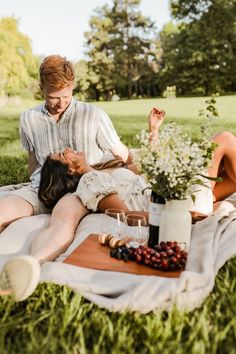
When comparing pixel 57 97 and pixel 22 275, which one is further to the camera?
pixel 57 97

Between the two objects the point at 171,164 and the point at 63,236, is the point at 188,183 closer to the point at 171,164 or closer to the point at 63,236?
the point at 171,164

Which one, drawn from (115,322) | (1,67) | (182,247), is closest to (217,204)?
(182,247)

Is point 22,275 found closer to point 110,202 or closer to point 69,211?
point 69,211

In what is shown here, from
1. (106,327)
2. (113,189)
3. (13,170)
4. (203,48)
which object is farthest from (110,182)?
(203,48)

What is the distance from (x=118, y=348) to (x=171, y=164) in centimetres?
96

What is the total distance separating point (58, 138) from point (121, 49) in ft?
115

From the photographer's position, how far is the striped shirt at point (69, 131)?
4062 mm

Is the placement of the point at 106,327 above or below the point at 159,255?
below

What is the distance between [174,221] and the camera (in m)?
2.49

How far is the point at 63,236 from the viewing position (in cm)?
291

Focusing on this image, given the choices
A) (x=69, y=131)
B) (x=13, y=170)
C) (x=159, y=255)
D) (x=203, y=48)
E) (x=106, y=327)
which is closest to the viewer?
(x=106, y=327)

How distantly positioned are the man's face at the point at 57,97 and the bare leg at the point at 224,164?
4.06ft

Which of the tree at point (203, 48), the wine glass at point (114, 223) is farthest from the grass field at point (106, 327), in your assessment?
the tree at point (203, 48)

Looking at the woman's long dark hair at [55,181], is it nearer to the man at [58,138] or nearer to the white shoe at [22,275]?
the man at [58,138]
